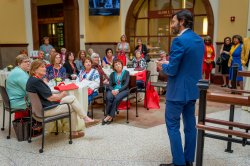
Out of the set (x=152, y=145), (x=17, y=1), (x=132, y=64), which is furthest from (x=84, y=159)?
(x=17, y=1)

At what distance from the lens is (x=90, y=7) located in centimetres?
926

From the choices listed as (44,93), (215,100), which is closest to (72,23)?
(44,93)

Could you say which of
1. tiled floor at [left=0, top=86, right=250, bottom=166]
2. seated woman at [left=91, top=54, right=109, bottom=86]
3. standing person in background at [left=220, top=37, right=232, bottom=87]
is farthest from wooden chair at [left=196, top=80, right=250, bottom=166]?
standing person in background at [left=220, top=37, right=232, bottom=87]

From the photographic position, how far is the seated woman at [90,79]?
465cm

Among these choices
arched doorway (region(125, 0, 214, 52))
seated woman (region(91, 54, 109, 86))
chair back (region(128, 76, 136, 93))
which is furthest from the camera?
arched doorway (region(125, 0, 214, 52))

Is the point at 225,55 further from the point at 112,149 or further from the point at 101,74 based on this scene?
the point at 112,149

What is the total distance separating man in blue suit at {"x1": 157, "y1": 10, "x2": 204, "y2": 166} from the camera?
2.47 meters

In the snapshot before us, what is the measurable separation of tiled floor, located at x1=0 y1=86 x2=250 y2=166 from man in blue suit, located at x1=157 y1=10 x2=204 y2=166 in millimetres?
657

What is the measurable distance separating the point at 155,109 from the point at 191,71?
2.88 meters

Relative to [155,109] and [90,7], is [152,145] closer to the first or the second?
[155,109]

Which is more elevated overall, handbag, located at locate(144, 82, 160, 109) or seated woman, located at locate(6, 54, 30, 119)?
seated woman, located at locate(6, 54, 30, 119)

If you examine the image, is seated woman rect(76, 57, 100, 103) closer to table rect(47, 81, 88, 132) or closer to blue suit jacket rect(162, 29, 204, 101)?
table rect(47, 81, 88, 132)

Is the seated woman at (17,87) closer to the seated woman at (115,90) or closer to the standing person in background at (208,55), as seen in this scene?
the seated woman at (115,90)

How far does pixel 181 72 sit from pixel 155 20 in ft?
24.9
